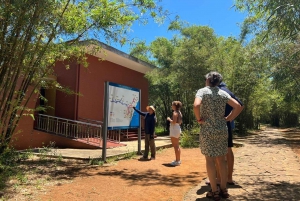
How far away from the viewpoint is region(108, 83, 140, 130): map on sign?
22.6ft

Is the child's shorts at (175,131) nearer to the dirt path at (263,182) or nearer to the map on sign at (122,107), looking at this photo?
the dirt path at (263,182)

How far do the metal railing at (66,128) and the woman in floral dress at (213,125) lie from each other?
6.88 m

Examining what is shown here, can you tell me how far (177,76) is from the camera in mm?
14398

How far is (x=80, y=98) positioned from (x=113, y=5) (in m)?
6.51

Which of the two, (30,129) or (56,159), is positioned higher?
(30,129)

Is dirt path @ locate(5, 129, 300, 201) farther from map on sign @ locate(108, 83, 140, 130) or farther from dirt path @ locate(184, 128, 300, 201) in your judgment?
Answer: map on sign @ locate(108, 83, 140, 130)

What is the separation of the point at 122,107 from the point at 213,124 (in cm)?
411

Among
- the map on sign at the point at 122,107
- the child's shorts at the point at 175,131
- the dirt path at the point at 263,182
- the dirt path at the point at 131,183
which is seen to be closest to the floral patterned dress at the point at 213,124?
the dirt path at the point at 263,182

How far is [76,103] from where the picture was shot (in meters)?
11.4

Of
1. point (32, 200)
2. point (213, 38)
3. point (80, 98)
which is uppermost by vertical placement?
point (213, 38)

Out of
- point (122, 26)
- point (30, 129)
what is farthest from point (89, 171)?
point (30, 129)

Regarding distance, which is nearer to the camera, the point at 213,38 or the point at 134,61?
the point at 134,61

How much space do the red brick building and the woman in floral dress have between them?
237 inches

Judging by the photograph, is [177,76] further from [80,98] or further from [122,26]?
[122,26]
